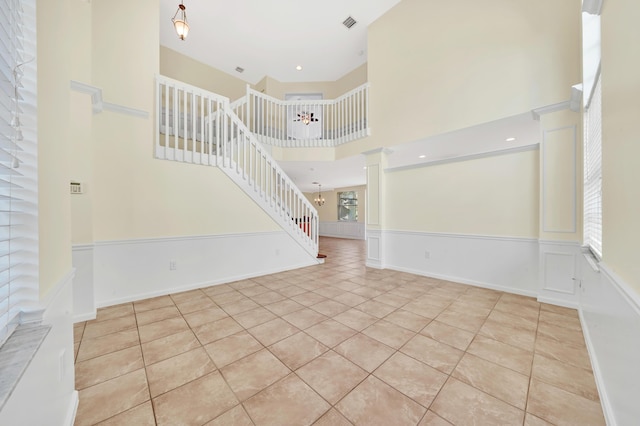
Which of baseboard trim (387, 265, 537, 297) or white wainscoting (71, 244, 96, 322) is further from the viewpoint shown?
baseboard trim (387, 265, 537, 297)

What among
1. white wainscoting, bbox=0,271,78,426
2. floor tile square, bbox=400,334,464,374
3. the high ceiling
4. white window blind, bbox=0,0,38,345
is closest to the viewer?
white wainscoting, bbox=0,271,78,426

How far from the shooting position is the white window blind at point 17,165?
79cm

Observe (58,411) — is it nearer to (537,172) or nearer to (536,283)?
(536,283)

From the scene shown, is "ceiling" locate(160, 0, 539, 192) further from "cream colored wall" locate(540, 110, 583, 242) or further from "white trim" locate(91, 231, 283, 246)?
"white trim" locate(91, 231, 283, 246)

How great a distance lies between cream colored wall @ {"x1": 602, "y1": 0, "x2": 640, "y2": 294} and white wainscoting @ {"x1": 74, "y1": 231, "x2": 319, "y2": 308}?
3.90 metres

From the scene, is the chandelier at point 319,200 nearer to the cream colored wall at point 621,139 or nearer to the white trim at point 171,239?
the white trim at point 171,239

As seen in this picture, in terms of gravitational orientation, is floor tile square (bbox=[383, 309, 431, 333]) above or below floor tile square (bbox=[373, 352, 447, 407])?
below

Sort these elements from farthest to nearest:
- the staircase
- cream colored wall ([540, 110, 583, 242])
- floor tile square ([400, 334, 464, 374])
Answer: the staircase < cream colored wall ([540, 110, 583, 242]) < floor tile square ([400, 334, 464, 374])

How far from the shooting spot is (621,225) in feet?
3.67

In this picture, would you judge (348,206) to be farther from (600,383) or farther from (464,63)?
(600,383)

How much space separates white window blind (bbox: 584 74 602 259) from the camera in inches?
73.9

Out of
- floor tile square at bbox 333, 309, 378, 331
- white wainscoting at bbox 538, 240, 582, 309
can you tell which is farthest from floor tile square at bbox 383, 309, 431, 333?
white wainscoting at bbox 538, 240, 582, 309

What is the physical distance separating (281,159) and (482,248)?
4290 millimetres

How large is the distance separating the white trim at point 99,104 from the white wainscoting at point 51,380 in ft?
7.21
